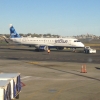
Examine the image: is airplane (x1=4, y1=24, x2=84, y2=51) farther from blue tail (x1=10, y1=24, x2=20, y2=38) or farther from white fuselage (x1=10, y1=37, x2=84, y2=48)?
blue tail (x1=10, y1=24, x2=20, y2=38)

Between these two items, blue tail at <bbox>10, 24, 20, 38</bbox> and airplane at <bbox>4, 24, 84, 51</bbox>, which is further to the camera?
blue tail at <bbox>10, 24, 20, 38</bbox>

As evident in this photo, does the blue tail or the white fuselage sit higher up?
the blue tail

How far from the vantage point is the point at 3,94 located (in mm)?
11273

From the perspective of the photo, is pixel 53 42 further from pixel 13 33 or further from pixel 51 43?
pixel 13 33

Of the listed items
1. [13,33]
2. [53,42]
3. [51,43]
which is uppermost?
[13,33]

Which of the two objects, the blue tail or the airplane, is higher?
the blue tail

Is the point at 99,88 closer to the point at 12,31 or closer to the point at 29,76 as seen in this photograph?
the point at 29,76

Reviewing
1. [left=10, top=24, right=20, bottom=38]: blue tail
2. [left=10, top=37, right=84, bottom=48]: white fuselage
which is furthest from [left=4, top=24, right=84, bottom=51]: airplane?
[left=10, top=24, right=20, bottom=38]: blue tail

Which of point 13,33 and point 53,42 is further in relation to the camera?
point 13,33

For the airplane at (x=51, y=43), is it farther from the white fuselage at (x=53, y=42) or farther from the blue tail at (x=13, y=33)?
the blue tail at (x=13, y=33)

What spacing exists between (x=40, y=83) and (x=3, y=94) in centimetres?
1172

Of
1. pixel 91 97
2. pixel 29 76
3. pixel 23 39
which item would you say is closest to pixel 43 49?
pixel 23 39

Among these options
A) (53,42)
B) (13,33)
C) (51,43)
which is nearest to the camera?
(53,42)

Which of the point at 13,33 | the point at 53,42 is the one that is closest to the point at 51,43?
the point at 53,42
